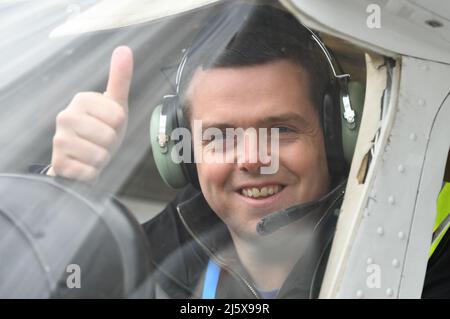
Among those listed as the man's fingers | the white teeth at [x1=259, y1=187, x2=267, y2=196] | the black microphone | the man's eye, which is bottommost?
the black microphone

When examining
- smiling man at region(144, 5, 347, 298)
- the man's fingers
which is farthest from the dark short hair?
the man's fingers

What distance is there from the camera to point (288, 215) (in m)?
1.11

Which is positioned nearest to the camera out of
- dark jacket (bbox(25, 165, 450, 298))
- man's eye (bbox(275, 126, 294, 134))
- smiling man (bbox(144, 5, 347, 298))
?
dark jacket (bbox(25, 165, 450, 298))

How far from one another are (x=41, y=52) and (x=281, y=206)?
476mm

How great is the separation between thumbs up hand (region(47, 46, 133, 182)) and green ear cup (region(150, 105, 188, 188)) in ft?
0.47

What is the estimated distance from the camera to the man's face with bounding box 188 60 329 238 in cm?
115

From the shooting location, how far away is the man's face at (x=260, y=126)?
115 centimetres

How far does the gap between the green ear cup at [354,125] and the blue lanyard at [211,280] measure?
0.93 feet

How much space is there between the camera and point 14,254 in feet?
2.82

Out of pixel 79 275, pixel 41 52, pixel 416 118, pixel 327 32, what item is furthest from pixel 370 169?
pixel 41 52

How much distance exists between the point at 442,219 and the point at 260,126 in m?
0.43

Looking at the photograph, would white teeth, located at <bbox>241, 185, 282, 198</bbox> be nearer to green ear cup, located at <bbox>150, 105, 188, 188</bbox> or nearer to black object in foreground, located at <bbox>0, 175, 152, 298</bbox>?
green ear cup, located at <bbox>150, 105, 188, 188</bbox>

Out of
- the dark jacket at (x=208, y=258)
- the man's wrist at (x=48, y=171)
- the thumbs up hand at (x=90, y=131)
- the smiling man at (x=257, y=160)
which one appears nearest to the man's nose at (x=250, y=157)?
the smiling man at (x=257, y=160)
